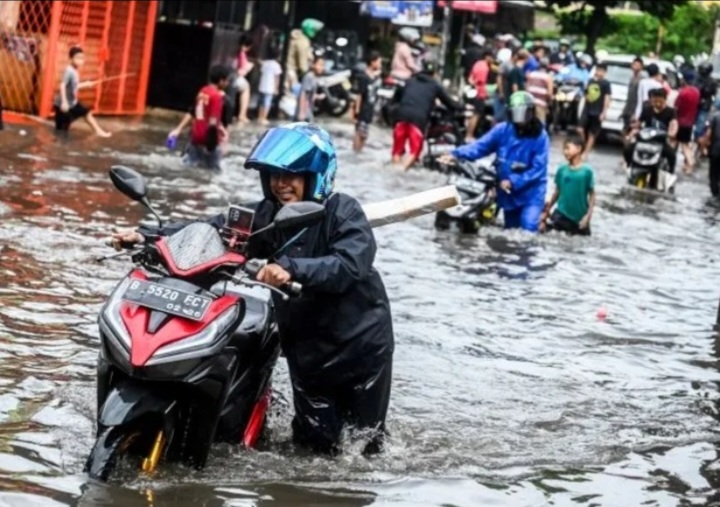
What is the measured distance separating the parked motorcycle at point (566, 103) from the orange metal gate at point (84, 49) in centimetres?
1269

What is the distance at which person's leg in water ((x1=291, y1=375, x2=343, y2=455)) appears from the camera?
637 cm

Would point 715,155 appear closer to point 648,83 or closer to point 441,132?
point 441,132

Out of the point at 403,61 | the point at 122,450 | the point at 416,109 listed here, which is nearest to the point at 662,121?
the point at 416,109

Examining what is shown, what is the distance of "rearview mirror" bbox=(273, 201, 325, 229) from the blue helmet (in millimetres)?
589

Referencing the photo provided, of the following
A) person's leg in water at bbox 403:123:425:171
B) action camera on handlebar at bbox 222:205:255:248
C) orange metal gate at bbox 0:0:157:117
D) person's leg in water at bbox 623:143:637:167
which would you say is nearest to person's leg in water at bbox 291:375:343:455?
action camera on handlebar at bbox 222:205:255:248

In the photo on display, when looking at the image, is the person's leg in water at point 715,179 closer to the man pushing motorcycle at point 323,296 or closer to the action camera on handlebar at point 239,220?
the man pushing motorcycle at point 323,296

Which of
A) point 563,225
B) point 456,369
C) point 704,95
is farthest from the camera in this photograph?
point 704,95

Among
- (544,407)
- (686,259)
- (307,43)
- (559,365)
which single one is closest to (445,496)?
(544,407)

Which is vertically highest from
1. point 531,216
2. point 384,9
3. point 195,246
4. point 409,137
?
point 384,9

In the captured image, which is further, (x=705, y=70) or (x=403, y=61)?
(x=705, y=70)

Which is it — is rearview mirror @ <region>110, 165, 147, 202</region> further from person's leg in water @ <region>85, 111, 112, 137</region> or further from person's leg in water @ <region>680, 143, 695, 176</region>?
person's leg in water @ <region>680, 143, 695, 176</region>

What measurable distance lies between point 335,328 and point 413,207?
1.11 meters

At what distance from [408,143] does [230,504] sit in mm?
16047

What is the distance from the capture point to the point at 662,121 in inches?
897
